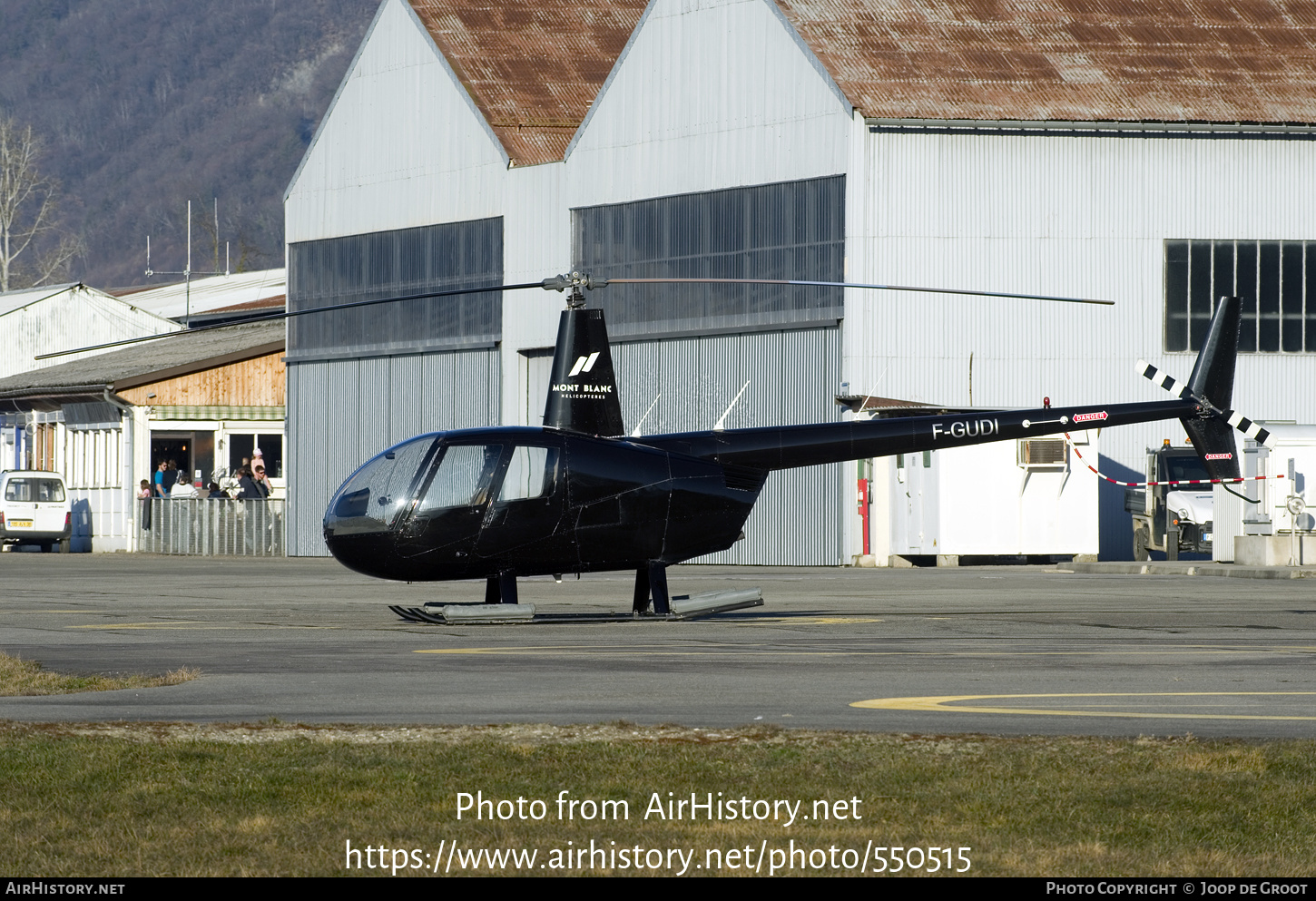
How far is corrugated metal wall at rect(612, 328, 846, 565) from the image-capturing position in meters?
41.2

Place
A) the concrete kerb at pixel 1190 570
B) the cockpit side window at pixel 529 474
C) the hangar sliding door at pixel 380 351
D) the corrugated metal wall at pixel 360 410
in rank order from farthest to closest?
the corrugated metal wall at pixel 360 410, the hangar sliding door at pixel 380 351, the concrete kerb at pixel 1190 570, the cockpit side window at pixel 529 474

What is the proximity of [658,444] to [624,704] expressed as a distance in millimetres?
8231

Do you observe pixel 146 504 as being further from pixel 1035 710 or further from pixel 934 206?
pixel 1035 710

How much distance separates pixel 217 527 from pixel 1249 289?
82.7 ft

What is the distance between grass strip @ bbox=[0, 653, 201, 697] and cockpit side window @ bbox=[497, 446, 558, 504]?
538 cm

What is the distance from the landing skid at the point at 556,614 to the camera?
2017cm

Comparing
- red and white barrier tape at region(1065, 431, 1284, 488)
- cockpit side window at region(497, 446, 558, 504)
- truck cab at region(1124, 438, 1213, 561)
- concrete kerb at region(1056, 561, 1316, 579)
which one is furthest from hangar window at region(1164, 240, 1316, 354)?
cockpit side window at region(497, 446, 558, 504)

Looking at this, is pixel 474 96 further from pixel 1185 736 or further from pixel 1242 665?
pixel 1185 736

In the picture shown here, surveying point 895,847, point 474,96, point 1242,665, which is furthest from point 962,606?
point 474,96

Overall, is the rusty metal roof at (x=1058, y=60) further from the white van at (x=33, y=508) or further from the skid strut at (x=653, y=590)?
the white van at (x=33, y=508)

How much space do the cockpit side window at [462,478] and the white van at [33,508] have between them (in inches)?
1435

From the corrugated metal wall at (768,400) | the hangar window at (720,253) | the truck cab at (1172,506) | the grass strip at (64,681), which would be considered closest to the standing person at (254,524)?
the hangar window at (720,253)

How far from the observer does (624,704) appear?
41.0 ft

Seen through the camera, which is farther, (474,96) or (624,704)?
(474,96)
